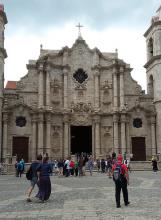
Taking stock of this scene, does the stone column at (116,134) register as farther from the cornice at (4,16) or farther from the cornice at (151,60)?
the cornice at (4,16)

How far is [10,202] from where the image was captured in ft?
39.2

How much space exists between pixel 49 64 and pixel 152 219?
3004cm

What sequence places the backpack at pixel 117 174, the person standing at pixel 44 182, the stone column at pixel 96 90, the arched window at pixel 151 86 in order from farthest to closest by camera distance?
the arched window at pixel 151 86 → the stone column at pixel 96 90 → the person standing at pixel 44 182 → the backpack at pixel 117 174

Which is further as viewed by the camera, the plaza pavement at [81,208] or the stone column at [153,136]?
the stone column at [153,136]

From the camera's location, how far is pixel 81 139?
132ft

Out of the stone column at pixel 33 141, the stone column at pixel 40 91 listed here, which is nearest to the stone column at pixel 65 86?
A: the stone column at pixel 40 91

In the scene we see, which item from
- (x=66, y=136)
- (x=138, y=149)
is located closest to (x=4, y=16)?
(x=66, y=136)

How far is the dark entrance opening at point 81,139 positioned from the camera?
3875 cm

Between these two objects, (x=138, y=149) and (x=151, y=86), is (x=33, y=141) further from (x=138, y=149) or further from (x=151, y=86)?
(x=151, y=86)

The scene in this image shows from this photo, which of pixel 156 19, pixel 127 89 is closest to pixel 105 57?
pixel 127 89

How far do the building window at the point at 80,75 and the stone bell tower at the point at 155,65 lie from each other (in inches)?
271

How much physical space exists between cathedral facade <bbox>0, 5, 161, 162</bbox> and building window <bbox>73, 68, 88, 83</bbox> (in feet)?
0.10

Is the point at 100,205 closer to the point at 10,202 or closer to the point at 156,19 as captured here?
the point at 10,202

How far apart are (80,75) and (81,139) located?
7029 millimetres
